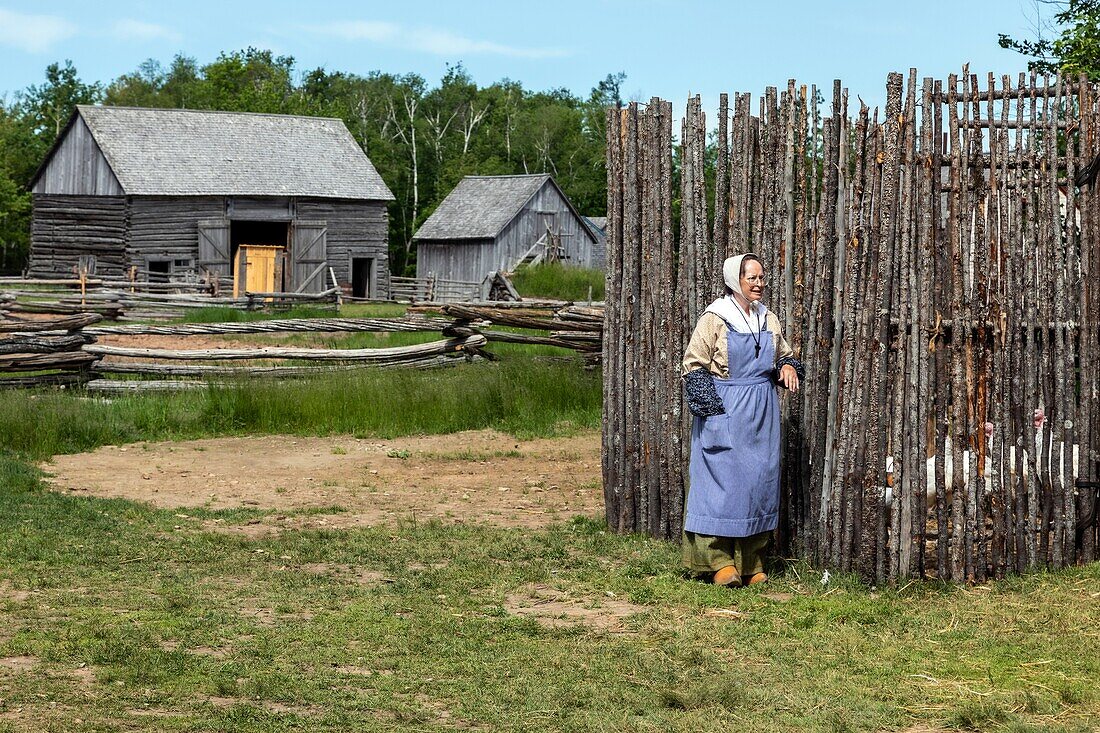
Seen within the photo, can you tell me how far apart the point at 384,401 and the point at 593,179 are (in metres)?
46.0

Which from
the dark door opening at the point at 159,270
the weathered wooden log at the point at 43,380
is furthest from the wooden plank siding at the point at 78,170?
the weathered wooden log at the point at 43,380

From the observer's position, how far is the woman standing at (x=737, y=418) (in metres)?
6.61

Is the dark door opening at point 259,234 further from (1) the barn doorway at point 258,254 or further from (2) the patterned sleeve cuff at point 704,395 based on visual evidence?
(2) the patterned sleeve cuff at point 704,395

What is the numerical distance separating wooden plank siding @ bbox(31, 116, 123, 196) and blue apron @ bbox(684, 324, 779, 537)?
32.9 metres

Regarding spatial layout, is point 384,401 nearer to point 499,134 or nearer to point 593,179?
point 593,179

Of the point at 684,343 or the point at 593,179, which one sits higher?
the point at 593,179

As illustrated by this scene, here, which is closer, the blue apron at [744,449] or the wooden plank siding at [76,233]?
the blue apron at [744,449]

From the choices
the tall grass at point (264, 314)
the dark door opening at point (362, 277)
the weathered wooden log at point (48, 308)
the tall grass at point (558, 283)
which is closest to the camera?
the weathered wooden log at point (48, 308)

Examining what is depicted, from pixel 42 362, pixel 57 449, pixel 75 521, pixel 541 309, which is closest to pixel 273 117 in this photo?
pixel 541 309

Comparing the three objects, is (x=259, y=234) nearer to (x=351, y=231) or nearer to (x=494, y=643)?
(x=351, y=231)

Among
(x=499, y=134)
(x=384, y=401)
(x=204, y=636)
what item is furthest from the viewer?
(x=499, y=134)

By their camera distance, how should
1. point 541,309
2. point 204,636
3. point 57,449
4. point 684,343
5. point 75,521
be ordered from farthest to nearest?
point 541,309, point 57,449, point 75,521, point 684,343, point 204,636

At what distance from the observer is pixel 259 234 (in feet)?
131

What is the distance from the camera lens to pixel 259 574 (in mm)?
6988
